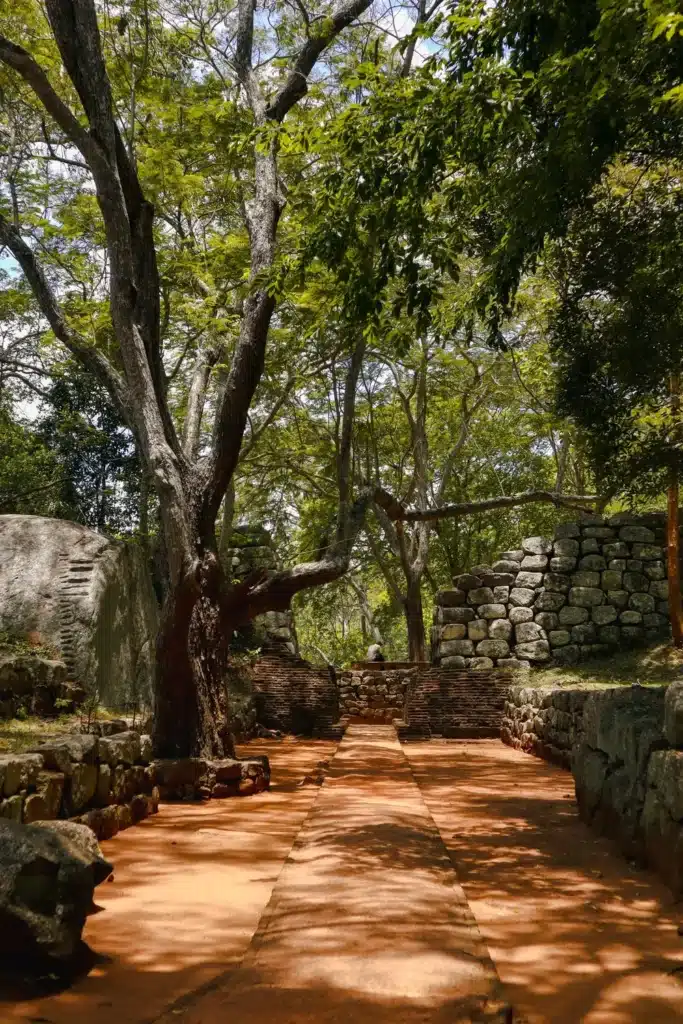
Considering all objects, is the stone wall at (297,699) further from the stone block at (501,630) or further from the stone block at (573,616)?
the stone block at (573,616)

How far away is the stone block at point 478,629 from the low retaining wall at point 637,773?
8097 mm

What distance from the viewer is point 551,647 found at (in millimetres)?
14734

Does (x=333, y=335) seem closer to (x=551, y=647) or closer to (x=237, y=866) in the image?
(x=551, y=647)

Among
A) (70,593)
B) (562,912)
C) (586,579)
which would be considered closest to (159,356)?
(70,593)

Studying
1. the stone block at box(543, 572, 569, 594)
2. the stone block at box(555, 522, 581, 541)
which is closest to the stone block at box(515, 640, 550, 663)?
the stone block at box(543, 572, 569, 594)

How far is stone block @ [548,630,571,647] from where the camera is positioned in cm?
1471

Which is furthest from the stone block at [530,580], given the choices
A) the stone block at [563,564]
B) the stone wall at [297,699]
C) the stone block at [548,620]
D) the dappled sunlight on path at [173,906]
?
the dappled sunlight on path at [173,906]

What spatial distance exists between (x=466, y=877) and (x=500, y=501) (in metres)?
11.1

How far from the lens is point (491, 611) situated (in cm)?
1505

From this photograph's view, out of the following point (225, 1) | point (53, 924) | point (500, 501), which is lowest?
point (53, 924)

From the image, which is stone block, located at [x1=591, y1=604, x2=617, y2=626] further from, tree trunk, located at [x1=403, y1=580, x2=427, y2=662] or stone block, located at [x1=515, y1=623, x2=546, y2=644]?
tree trunk, located at [x1=403, y1=580, x2=427, y2=662]

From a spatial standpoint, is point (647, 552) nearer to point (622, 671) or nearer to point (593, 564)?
point (593, 564)

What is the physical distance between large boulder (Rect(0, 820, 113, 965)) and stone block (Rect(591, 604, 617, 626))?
12903mm

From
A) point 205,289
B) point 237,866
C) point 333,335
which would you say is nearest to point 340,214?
point 237,866
